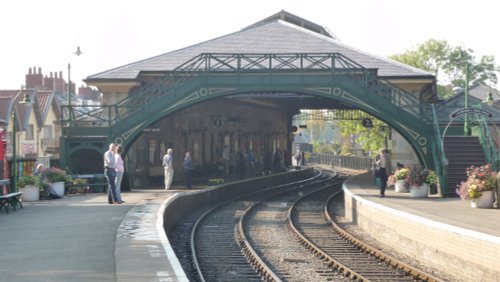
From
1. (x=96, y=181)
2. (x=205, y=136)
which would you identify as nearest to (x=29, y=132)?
(x=205, y=136)

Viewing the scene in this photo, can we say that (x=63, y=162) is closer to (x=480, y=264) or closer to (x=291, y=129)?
(x=480, y=264)

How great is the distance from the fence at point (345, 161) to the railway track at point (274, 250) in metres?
36.5

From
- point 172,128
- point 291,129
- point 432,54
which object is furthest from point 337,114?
point 432,54

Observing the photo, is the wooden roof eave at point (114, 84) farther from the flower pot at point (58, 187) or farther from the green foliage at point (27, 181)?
the green foliage at point (27, 181)

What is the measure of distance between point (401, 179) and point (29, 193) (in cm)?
1117

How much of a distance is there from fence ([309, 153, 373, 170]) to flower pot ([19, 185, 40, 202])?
3974cm

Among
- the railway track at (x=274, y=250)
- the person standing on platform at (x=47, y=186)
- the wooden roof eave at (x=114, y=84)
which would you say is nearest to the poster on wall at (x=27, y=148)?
the wooden roof eave at (x=114, y=84)

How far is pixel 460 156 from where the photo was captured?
87.4ft

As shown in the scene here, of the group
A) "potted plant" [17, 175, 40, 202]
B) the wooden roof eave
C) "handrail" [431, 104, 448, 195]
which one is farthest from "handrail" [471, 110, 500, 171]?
the wooden roof eave

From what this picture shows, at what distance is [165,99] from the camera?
3025 centimetres

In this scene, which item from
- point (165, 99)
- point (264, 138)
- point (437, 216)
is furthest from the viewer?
point (264, 138)

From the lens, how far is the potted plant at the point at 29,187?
23578mm

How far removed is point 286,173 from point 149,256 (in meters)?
35.3

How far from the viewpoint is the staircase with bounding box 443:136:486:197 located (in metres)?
25.7
